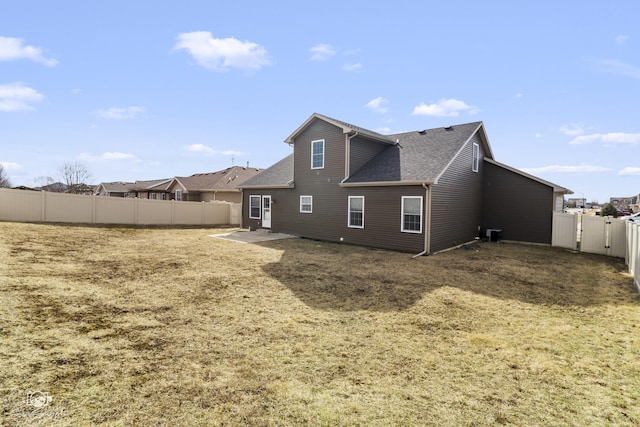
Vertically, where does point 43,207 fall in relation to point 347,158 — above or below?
below

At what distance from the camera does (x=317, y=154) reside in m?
16.8

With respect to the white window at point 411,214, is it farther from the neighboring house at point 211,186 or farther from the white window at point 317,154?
the neighboring house at point 211,186

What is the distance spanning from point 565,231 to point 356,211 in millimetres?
10250

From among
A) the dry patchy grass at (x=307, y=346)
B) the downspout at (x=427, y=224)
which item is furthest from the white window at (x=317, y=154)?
the dry patchy grass at (x=307, y=346)

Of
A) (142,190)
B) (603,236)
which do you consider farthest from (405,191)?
(142,190)

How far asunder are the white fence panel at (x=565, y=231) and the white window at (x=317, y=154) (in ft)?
39.6

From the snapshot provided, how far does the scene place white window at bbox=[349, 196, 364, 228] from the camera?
15.0 meters

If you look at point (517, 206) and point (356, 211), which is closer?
point (356, 211)

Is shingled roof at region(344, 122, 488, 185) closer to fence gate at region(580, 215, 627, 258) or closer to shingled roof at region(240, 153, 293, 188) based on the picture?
shingled roof at region(240, 153, 293, 188)

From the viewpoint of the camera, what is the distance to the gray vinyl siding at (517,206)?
15789 millimetres

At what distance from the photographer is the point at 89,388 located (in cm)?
320

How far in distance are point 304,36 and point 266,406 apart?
492 inches

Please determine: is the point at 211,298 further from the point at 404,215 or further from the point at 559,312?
the point at 404,215

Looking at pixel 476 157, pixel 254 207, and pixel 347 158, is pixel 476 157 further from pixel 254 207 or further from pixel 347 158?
pixel 254 207
